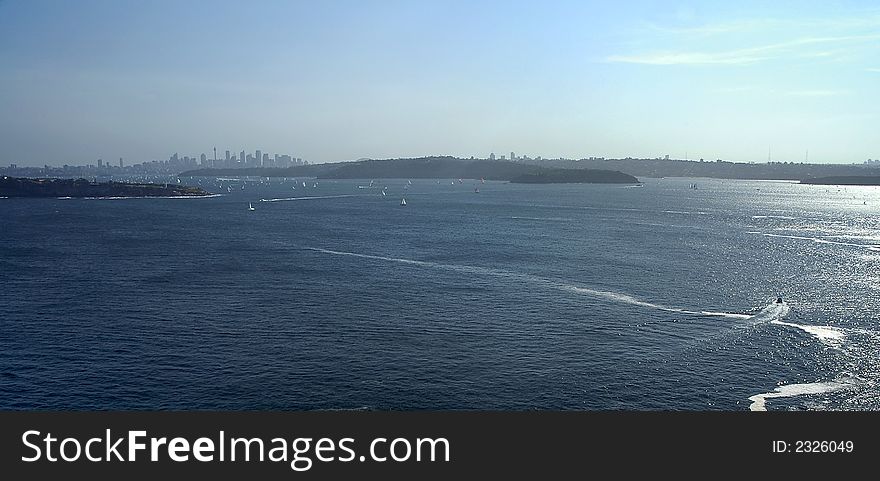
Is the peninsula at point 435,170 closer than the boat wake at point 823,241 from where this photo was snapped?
No

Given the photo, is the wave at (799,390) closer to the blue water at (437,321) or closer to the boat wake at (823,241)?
the blue water at (437,321)

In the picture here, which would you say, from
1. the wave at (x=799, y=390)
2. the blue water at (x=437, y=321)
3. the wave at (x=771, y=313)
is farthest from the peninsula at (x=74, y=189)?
the wave at (x=799, y=390)

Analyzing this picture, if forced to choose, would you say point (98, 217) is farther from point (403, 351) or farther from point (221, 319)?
point (403, 351)

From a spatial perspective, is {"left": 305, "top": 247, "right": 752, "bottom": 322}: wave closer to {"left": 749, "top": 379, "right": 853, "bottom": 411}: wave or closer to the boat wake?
{"left": 749, "top": 379, "right": 853, "bottom": 411}: wave

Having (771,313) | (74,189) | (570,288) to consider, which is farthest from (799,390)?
(74,189)

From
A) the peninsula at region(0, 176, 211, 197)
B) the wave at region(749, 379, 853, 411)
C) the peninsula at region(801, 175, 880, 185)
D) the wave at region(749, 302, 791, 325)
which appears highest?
the peninsula at region(801, 175, 880, 185)

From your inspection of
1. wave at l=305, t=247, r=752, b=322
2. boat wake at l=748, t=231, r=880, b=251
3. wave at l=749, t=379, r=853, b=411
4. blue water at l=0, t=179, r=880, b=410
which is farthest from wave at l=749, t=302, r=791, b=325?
boat wake at l=748, t=231, r=880, b=251
